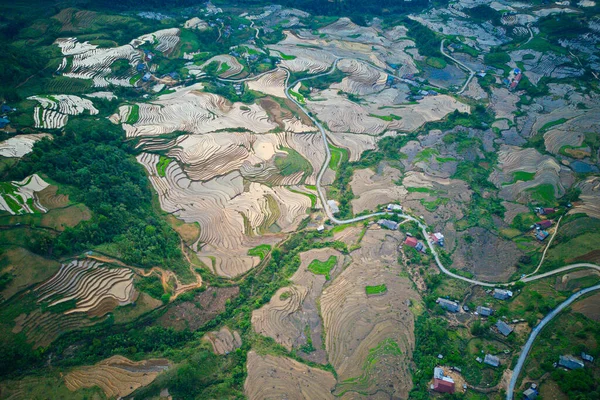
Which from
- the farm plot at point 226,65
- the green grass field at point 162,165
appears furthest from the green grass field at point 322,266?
the farm plot at point 226,65

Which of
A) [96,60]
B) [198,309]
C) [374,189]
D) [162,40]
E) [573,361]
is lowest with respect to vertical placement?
[198,309]

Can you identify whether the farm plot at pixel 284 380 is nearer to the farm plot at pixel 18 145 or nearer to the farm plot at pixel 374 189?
the farm plot at pixel 374 189

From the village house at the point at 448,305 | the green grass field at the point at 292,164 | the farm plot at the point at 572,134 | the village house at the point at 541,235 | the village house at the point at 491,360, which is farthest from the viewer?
the farm plot at the point at 572,134

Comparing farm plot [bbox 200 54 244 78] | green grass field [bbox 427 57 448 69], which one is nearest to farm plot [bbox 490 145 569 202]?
green grass field [bbox 427 57 448 69]

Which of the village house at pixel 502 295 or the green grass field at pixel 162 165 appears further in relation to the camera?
the green grass field at pixel 162 165

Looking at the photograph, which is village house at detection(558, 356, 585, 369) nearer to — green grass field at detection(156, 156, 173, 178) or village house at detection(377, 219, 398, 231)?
village house at detection(377, 219, 398, 231)

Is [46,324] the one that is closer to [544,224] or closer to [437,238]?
[437,238]

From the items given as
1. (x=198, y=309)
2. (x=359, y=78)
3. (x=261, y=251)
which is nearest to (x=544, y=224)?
(x=261, y=251)
